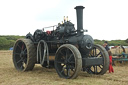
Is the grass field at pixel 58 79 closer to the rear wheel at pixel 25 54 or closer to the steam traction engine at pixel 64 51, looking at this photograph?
the steam traction engine at pixel 64 51

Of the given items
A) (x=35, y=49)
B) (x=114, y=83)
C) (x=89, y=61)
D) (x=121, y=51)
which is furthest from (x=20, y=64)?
(x=121, y=51)

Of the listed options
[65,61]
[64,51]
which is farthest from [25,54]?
[65,61]

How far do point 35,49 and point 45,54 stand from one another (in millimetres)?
875

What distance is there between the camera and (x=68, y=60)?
21.9 feet

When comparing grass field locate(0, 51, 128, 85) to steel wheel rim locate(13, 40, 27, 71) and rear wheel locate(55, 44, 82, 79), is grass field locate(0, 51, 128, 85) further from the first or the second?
steel wheel rim locate(13, 40, 27, 71)

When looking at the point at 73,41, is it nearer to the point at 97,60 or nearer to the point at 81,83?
the point at 97,60

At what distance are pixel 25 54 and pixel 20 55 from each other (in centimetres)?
41

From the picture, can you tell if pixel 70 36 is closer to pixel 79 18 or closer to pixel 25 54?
pixel 79 18

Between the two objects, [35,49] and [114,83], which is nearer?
[114,83]

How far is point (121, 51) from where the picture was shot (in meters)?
13.5

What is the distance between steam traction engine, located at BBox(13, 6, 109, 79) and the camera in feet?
21.8

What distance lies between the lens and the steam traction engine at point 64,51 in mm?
6652

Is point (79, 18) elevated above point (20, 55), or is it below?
above

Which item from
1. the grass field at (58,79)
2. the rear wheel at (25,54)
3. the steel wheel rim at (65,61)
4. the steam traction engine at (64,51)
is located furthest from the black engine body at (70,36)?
the grass field at (58,79)
